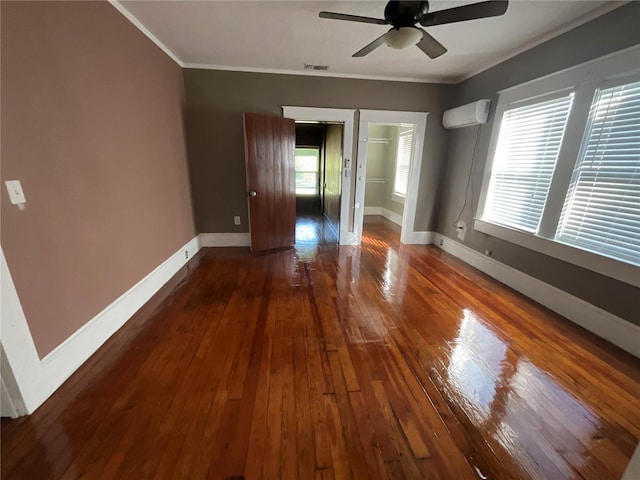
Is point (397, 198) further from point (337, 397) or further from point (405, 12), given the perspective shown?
point (337, 397)

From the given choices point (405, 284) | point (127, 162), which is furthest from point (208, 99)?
point (405, 284)

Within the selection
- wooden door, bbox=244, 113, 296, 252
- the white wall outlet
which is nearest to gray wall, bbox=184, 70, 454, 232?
wooden door, bbox=244, 113, 296, 252

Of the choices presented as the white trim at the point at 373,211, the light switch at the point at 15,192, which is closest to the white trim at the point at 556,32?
the white trim at the point at 373,211

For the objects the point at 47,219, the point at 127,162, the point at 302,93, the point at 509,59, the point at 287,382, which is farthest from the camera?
the point at 302,93

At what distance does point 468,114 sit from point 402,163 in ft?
7.33

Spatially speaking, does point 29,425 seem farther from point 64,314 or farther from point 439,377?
point 439,377

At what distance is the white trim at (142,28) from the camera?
2140 millimetres

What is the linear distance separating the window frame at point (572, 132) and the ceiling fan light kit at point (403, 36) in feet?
5.18

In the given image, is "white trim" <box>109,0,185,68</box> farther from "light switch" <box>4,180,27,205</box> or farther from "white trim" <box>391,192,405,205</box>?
"white trim" <box>391,192,405,205</box>

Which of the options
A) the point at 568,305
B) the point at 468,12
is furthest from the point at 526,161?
the point at 468,12

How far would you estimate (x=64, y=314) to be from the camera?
165 cm

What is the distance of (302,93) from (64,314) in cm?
364

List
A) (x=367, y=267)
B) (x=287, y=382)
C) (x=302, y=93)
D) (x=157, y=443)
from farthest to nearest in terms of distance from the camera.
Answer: (x=302, y=93)
(x=367, y=267)
(x=287, y=382)
(x=157, y=443)

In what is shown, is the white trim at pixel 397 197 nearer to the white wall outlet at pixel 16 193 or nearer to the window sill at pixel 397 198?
the window sill at pixel 397 198
